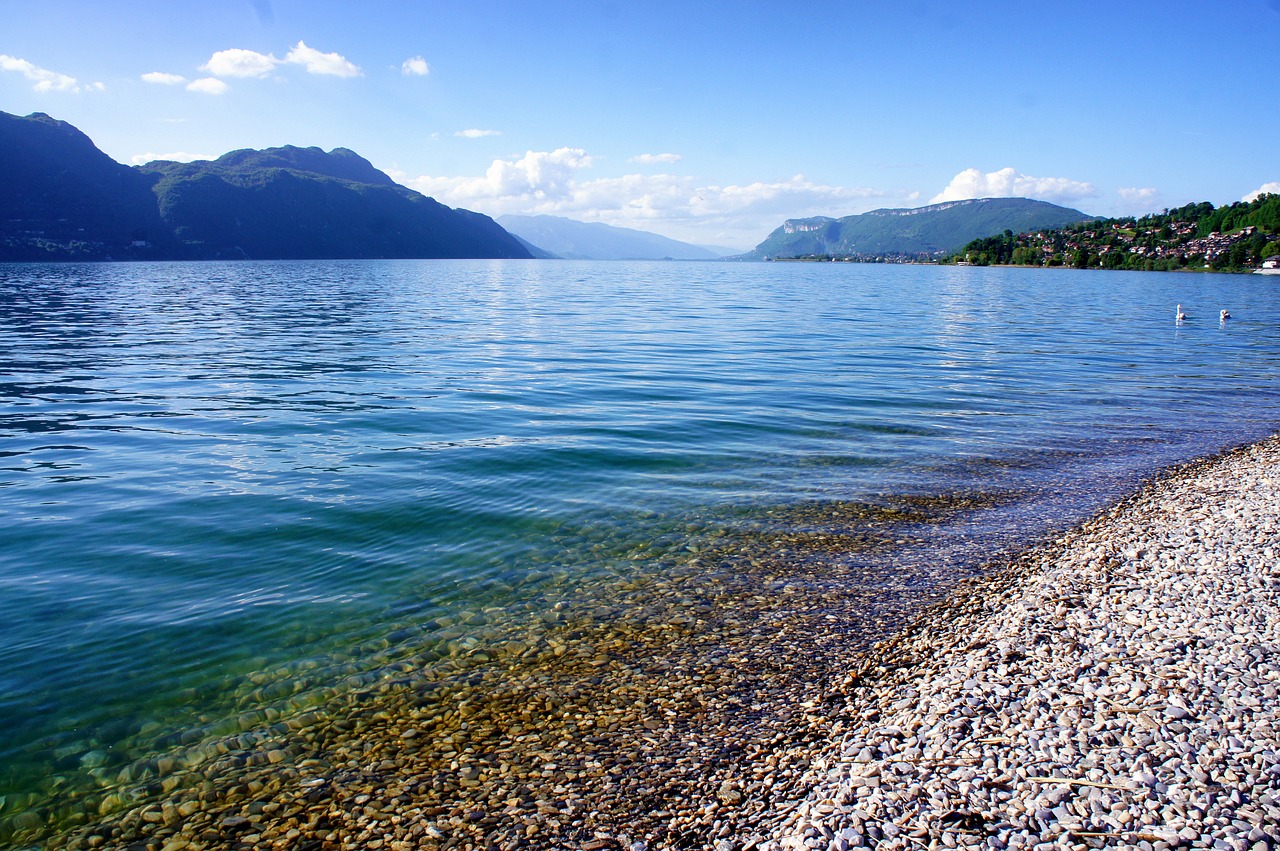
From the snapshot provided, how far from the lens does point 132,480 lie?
14.1 meters

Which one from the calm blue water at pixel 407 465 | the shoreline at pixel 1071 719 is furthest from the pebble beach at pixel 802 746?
the calm blue water at pixel 407 465

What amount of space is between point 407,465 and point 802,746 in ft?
37.0

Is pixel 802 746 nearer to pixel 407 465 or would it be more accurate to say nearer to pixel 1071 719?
pixel 1071 719

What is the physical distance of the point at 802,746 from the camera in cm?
612

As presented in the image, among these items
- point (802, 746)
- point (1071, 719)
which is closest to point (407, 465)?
point (802, 746)

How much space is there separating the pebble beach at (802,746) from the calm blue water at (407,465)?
4.76ft

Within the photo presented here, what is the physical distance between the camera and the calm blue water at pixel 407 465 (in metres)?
8.25

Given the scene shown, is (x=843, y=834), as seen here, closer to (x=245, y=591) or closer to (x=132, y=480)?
(x=245, y=591)

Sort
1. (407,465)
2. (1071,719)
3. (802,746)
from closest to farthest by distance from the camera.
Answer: (1071,719) < (802,746) < (407,465)

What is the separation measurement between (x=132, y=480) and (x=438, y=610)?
9064 mm

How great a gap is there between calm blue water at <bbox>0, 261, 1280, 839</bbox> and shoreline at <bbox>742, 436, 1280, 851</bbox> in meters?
3.54

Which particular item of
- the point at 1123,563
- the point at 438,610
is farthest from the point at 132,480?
the point at 1123,563

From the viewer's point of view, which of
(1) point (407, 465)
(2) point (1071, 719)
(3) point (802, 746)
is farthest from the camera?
(1) point (407, 465)

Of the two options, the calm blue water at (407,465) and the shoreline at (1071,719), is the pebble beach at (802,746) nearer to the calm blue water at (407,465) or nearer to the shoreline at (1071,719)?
the shoreline at (1071,719)
